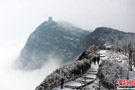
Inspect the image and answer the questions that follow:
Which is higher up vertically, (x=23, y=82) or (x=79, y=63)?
(x=79, y=63)

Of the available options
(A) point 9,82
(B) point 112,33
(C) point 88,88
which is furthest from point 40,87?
(A) point 9,82

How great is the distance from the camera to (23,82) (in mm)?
182125

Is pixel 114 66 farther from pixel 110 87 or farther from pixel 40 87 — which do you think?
pixel 40 87

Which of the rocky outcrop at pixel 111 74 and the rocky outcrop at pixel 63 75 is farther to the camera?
the rocky outcrop at pixel 111 74

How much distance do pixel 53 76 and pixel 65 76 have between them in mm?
1797

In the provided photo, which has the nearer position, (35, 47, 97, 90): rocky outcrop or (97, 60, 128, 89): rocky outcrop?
(35, 47, 97, 90): rocky outcrop

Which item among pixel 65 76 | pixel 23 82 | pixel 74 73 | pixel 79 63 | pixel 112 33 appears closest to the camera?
pixel 65 76

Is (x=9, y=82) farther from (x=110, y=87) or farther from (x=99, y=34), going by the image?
(x=110, y=87)

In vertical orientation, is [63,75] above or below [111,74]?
below

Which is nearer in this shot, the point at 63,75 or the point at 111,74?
the point at 111,74

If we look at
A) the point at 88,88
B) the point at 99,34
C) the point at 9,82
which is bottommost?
the point at 9,82

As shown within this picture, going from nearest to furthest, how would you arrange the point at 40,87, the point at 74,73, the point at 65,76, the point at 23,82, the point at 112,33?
the point at 40,87
the point at 65,76
the point at 74,73
the point at 112,33
the point at 23,82

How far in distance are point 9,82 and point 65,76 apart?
193 m

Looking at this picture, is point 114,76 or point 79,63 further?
point 79,63
